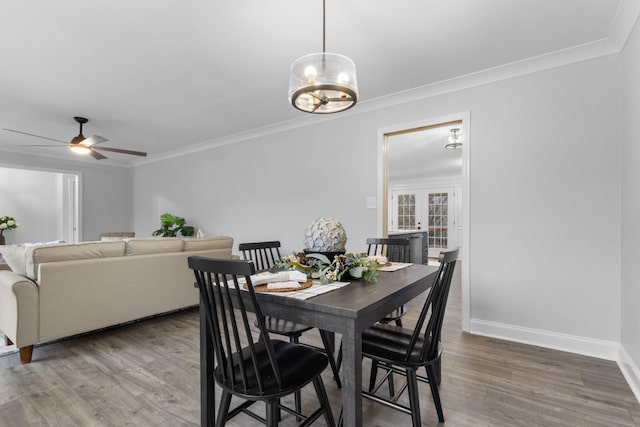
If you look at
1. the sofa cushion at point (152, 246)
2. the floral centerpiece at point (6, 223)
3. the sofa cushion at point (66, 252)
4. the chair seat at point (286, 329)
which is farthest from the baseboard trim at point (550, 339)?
the floral centerpiece at point (6, 223)

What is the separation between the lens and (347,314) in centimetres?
108

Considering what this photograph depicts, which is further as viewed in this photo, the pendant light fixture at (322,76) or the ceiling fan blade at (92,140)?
the ceiling fan blade at (92,140)

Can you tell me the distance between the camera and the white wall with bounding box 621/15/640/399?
193cm

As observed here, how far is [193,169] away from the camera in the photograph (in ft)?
18.5

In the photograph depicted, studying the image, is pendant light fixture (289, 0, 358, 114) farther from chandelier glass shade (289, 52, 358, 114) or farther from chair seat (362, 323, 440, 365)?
chair seat (362, 323, 440, 365)

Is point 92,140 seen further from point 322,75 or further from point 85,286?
point 322,75

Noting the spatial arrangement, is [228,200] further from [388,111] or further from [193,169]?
[388,111]

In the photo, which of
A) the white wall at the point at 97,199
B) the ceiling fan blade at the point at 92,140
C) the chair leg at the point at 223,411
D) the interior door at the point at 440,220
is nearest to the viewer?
the chair leg at the point at 223,411

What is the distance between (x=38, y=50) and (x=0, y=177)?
225 inches

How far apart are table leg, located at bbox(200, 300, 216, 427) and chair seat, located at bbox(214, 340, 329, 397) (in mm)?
182

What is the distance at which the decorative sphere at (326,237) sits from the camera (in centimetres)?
171

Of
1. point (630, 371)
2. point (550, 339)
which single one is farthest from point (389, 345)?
point (550, 339)

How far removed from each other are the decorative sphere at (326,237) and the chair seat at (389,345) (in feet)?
1.61

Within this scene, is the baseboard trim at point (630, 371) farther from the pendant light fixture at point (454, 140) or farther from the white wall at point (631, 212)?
the pendant light fixture at point (454, 140)
